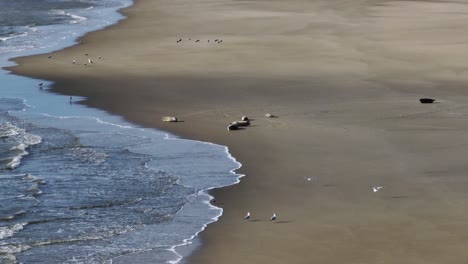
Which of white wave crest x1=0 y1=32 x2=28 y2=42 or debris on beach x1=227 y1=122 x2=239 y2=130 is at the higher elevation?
debris on beach x1=227 y1=122 x2=239 y2=130

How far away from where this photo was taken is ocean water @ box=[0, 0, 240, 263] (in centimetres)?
1098

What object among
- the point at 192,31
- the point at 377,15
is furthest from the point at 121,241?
the point at 377,15

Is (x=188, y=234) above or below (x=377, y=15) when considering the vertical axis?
above

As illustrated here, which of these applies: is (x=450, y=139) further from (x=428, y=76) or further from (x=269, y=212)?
(x=428, y=76)

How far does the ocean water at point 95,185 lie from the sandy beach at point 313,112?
402 mm

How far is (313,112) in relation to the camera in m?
19.0

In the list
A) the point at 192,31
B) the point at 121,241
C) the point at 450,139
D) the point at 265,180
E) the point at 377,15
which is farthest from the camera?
Answer: the point at 377,15

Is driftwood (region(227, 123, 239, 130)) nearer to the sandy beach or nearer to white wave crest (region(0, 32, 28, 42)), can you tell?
the sandy beach

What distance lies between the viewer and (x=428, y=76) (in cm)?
2295

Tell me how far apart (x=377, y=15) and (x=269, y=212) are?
86.5ft

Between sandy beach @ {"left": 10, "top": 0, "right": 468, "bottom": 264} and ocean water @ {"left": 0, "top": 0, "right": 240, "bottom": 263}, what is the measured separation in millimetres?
402

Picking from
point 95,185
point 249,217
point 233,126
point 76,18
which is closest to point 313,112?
point 233,126

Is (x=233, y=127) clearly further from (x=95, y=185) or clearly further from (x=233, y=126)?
(x=95, y=185)

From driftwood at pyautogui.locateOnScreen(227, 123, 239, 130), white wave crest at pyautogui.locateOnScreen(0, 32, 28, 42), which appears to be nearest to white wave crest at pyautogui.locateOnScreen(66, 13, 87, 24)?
white wave crest at pyautogui.locateOnScreen(0, 32, 28, 42)
